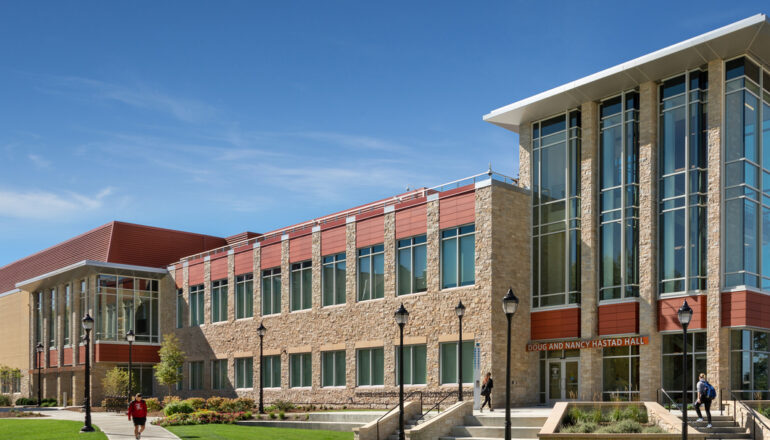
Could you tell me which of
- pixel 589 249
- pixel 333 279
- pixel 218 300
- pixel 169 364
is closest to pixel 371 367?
pixel 333 279

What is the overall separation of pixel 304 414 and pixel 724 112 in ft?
69.3

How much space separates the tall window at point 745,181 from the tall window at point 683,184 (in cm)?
90

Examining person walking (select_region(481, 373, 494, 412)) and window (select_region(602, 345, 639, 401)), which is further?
window (select_region(602, 345, 639, 401))

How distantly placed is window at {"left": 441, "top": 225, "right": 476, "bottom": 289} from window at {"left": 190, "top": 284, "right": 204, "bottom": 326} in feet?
73.2

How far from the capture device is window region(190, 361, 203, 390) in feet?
174

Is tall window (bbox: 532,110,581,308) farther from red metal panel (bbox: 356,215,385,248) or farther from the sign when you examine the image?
red metal panel (bbox: 356,215,385,248)

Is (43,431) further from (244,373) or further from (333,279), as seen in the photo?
(244,373)

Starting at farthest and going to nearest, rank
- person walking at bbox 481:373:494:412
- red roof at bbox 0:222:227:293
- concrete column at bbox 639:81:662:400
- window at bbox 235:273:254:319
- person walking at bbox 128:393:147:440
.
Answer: red roof at bbox 0:222:227:293, window at bbox 235:273:254:319, concrete column at bbox 639:81:662:400, person walking at bbox 481:373:494:412, person walking at bbox 128:393:147:440

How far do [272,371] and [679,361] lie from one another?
23.8m

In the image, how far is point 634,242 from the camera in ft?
110

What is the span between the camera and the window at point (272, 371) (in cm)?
4669

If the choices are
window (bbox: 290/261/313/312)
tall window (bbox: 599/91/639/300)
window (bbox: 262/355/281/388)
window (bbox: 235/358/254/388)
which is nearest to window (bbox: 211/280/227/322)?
window (bbox: 235/358/254/388)

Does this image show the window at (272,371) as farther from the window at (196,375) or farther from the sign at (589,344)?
the sign at (589,344)

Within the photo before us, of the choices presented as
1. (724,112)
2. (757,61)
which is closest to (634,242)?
(724,112)
